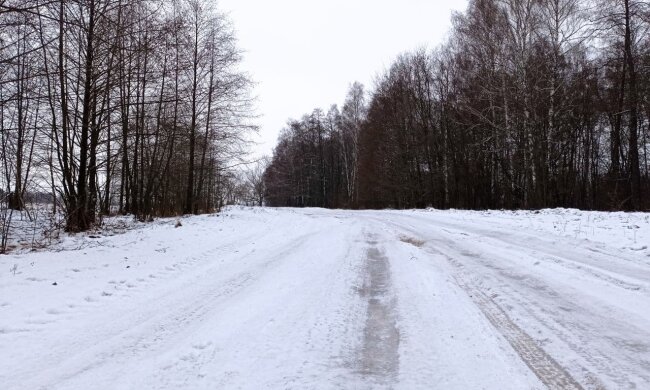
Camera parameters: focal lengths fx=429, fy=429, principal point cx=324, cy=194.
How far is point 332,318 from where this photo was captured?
4.41m

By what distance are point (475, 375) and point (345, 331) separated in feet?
4.26

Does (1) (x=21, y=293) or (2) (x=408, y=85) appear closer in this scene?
(1) (x=21, y=293)

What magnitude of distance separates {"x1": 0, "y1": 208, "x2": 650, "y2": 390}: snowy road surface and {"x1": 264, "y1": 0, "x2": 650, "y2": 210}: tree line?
46.9 feet

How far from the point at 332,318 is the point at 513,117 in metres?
21.7

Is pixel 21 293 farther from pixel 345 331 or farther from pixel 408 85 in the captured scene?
pixel 408 85

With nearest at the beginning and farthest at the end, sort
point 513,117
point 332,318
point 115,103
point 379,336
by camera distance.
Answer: point 379,336 < point 332,318 < point 115,103 < point 513,117

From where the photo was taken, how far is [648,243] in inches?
318

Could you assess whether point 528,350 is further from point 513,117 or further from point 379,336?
point 513,117

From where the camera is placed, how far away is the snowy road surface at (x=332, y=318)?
313 cm

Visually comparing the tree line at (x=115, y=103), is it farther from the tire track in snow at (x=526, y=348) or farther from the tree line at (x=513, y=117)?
the tree line at (x=513, y=117)

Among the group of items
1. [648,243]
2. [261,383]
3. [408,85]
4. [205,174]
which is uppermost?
[408,85]

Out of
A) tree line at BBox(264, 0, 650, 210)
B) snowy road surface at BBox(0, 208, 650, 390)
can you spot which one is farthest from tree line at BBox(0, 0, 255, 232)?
tree line at BBox(264, 0, 650, 210)

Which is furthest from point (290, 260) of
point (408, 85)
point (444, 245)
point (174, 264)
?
point (408, 85)

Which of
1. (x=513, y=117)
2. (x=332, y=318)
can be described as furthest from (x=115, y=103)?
(x=513, y=117)
